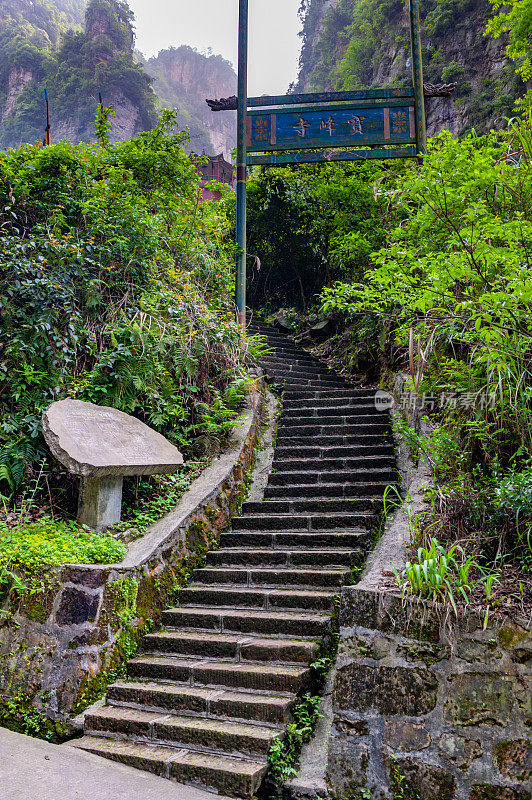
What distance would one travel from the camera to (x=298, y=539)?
4.68 m

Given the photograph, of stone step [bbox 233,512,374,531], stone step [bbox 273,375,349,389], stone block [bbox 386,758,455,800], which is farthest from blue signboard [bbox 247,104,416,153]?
stone block [bbox 386,758,455,800]

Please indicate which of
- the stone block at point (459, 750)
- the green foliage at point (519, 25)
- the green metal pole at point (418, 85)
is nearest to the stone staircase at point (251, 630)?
the stone block at point (459, 750)

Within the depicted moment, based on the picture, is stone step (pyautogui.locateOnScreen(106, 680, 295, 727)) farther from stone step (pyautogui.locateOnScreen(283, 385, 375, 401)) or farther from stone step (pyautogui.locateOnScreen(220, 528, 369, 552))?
stone step (pyautogui.locateOnScreen(283, 385, 375, 401))

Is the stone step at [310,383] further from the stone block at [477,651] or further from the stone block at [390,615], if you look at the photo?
the stone block at [477,651]

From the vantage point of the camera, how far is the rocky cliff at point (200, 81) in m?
61.2

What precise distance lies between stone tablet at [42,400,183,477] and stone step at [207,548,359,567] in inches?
34.1

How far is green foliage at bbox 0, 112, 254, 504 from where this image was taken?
5.19 m

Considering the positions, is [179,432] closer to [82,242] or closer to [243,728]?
[82,242]

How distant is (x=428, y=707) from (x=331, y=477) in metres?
3.17

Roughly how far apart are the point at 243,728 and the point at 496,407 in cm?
236

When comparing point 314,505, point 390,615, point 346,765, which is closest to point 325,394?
point 314,505

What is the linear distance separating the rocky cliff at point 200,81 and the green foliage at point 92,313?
196ft

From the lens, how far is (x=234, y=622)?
390 centimetres

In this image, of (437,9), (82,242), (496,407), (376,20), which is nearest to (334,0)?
(376,20)
